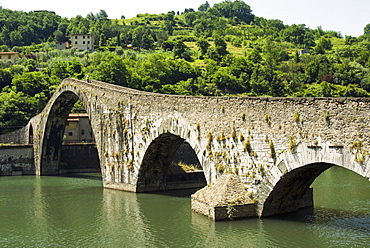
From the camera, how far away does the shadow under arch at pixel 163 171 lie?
94.7ft

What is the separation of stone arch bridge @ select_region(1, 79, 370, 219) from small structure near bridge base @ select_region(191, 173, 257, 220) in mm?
38

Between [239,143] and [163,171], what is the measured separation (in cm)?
1049

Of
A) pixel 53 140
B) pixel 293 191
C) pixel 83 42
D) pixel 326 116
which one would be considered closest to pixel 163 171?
pixel 293 191

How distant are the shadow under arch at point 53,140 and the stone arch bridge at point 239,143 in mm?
13233

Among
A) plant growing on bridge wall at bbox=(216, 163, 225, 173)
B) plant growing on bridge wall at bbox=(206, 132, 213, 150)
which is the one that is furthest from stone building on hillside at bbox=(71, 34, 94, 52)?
plant growing on bridge wall at bbox=(216, 163, 225, 173)

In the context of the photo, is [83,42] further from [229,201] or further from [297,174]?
[297,174]

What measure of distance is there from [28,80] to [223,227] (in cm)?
5492

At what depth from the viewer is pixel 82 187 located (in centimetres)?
3494

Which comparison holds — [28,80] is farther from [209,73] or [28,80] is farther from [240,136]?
[240,136]

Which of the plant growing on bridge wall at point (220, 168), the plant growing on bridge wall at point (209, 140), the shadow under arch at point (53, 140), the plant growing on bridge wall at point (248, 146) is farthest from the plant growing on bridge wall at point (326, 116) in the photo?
the shadow under arch at point (53, 140)

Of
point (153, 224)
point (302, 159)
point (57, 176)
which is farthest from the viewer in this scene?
point (57, 176)

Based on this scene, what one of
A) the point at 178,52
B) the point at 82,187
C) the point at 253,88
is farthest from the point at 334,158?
the point at 178,52

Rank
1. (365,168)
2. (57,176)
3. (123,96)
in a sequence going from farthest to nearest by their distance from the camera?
(57,176) → (123,96) → (365,168)

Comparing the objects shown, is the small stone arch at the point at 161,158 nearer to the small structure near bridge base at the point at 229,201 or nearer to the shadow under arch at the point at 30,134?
the small structure near bridge base at the point at 229,201
